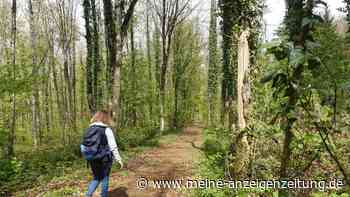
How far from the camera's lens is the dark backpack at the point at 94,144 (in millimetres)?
5051

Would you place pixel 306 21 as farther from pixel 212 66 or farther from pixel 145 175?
pixel 212 66

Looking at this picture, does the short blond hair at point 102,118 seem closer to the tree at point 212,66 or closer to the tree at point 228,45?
the tree at point 228,45

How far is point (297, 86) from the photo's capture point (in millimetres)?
1669

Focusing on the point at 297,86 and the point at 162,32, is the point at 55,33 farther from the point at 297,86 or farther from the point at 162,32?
the point at 297,86

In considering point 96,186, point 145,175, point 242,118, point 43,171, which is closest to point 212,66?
point 145,175

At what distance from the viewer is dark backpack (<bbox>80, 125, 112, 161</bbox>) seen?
5.05m

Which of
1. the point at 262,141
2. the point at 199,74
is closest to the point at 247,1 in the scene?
the point at 262,141

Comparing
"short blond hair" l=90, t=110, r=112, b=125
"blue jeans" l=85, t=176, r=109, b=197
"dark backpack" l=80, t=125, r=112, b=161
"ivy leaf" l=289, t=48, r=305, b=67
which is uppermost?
"ivy leaf" l=289, t=48, r=305, b=67

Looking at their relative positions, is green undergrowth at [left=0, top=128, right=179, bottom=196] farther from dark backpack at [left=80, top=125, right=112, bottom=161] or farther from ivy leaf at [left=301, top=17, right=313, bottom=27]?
ivy leaf at [left=301, top=17, right=313, bottom=27]

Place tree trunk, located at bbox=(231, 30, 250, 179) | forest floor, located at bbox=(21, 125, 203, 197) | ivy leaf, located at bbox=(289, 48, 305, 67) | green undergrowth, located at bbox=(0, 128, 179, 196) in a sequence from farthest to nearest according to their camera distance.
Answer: green undergrowth, located at bbox=(0, 128, 179, 196)
forest floor, located at bbox=(21, 125, 203, 197)
tree trunk, located at bbox=(231, 30, 250, 179)
ivy leaf, located at bbox=(289, 48, 305, 67)

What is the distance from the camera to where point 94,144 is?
505 centimetres

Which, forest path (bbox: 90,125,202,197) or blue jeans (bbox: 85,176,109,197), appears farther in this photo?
forest path (bbox: 90,125,202,197)

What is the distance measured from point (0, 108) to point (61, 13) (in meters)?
9.78

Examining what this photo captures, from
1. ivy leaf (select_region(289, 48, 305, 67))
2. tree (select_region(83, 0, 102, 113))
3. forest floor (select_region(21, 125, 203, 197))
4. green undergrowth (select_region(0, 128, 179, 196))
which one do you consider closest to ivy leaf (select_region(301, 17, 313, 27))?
ivy leaf (select_region(289, 48, 305, 67))
